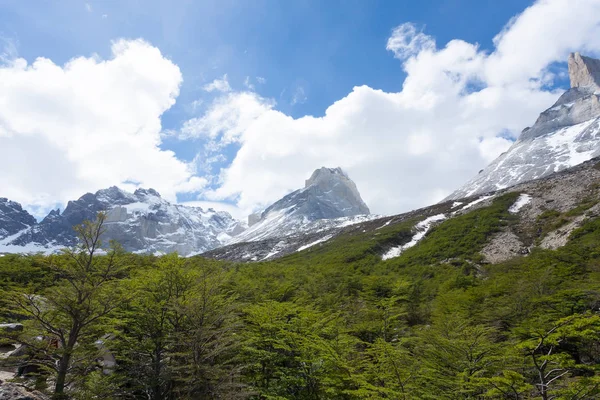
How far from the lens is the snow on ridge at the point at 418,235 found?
166ft

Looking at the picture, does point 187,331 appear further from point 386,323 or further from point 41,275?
point 41,275

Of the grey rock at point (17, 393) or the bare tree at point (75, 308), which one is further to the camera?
the bare tree at point (75, 308)

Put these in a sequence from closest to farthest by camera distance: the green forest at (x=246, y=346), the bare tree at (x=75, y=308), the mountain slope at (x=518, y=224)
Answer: the green forest at (x=246, y=346) < the bare tree at (x=75, y=308) < the mountain slope at (x=518, y=224)

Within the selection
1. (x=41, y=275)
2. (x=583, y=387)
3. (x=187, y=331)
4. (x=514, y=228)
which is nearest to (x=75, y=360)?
(x=187, y=331)

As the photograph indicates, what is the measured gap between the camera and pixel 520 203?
53781 millimetres

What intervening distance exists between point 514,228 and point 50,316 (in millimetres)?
49745

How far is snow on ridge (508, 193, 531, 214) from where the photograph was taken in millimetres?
51631

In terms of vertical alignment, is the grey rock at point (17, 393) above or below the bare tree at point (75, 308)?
below

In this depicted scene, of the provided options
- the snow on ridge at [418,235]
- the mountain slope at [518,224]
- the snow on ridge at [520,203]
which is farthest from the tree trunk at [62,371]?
the snow on ridge at [520,203]

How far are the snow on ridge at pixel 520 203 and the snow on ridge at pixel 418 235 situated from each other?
1277 cm

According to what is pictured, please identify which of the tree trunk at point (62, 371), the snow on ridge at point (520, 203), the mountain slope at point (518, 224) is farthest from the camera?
the snow on ridge at point (520, 203)

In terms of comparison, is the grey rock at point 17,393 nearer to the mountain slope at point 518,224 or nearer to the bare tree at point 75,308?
the bare tree at point 75,308

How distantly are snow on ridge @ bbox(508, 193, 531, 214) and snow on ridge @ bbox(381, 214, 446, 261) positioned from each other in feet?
41.9

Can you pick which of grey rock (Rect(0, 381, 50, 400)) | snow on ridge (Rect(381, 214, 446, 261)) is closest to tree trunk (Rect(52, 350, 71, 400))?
grey rock (Rect(0, 381, 50, 400))
